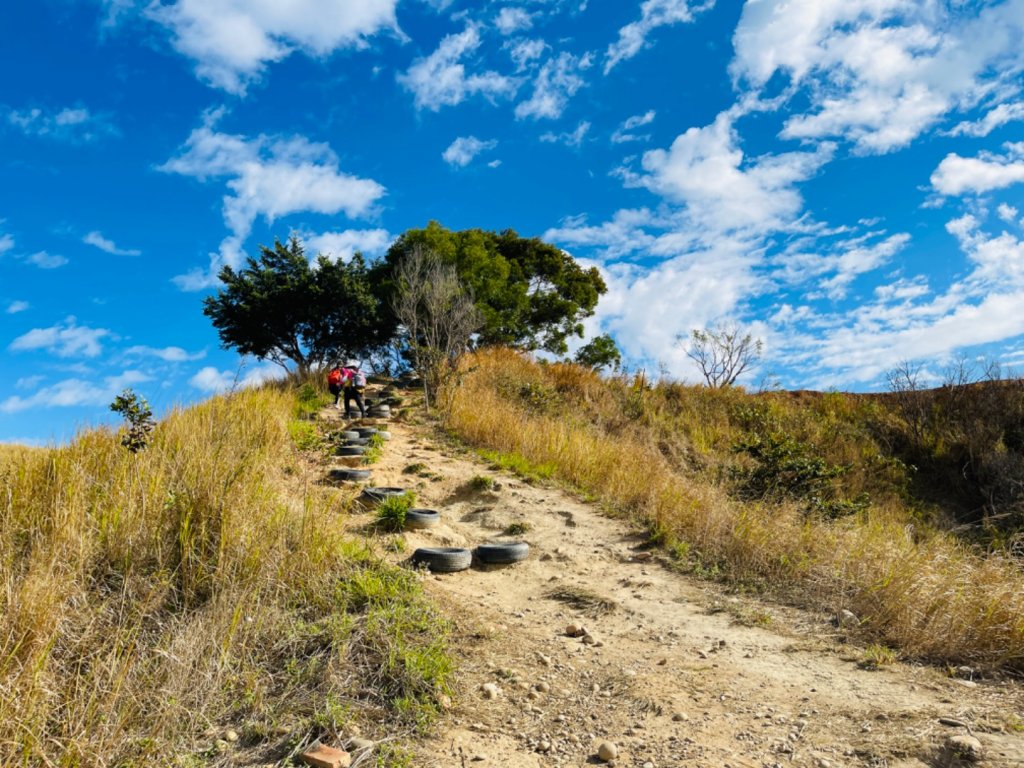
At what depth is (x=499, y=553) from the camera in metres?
5.95

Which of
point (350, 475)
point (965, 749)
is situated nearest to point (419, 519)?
point (350, 475)

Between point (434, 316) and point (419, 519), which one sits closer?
point (419, 519)

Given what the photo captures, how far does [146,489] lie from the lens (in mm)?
4477

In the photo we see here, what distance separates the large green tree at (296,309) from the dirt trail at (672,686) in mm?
18097

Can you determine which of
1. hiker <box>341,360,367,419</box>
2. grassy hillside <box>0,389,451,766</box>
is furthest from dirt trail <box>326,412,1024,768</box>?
hiker <box>341,360,367,419</box>

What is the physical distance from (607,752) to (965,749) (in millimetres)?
1617

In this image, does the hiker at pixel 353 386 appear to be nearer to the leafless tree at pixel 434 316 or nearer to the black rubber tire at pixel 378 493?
the leafless tree at pixel 434 316

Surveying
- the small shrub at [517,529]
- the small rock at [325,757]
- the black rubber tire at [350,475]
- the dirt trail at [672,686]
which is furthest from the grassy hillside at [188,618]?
the black rubber tire at [350,475]

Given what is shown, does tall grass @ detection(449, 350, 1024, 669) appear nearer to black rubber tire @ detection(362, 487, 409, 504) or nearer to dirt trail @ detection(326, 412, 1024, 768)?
dirt trail @ detection(326, 412, 1024, 768)

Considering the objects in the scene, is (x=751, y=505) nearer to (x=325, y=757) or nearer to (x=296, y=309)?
(x=325, y=757)

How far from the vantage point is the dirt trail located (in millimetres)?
3002

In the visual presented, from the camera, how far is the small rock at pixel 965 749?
9.22 ft

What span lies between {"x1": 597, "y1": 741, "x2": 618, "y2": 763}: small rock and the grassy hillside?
0.90 meters

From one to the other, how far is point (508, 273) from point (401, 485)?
16.2 metres
